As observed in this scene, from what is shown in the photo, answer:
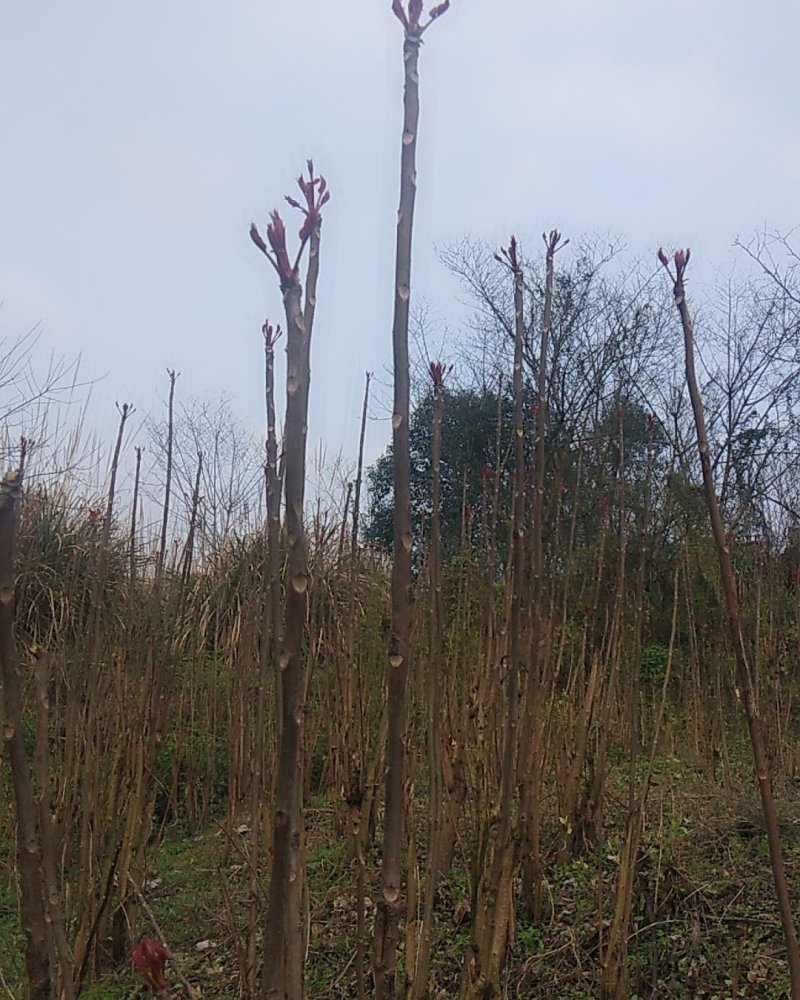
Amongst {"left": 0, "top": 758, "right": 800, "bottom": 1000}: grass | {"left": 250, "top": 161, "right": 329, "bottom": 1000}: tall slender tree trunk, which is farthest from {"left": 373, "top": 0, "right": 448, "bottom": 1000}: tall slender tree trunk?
{"left": 0, "top": 758, "right": 800, "bottom": 1000}: grass

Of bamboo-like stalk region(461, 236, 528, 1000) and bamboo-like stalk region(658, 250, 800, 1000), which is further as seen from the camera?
bamboo-like stalk region(461, 236, 528, 1000)

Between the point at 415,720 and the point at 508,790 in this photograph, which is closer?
the point at 508,790

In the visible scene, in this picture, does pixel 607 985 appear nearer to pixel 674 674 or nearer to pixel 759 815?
pixel 759 815

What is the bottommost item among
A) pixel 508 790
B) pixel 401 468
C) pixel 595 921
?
pixel 595 921

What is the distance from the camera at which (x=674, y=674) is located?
7.89m

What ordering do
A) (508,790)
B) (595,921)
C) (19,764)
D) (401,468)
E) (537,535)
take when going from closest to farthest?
(19,764), (401,468), (508,790), (537,535), (595,921)

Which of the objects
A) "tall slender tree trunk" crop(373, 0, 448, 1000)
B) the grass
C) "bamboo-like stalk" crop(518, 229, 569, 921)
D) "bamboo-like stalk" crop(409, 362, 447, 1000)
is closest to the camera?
"tall slender tree trunk" crop(373, 0, 448, 1000)

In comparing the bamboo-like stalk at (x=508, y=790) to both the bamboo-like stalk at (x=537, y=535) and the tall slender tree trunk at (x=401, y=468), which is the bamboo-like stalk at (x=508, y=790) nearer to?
the bamboo-like stalk at (x=537, y=535)

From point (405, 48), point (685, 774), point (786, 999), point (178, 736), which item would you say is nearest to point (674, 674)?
A: point (685, 774)

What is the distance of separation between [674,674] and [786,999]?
510 centimetres

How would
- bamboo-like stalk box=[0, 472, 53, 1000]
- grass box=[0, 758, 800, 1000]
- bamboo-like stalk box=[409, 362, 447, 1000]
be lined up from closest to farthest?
bamboo-like stalk box=[0, 472, 53, 1000] → bamboo-like stalk box=[409, 362, 447, 1000] → grass box=[0, 758, 800, 1000]

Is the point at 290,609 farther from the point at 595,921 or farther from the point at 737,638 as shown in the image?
the point at 595,921

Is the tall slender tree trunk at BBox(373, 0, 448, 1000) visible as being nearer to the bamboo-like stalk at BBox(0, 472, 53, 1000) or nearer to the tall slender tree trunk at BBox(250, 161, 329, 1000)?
the tall slender tree trunk at BBox(250, 161, 329, 1000)

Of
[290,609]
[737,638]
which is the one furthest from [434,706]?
[290,609]
